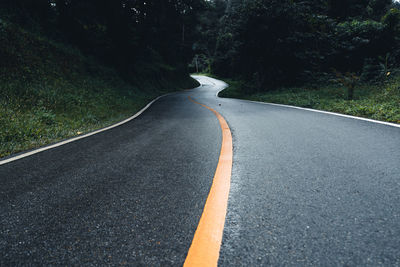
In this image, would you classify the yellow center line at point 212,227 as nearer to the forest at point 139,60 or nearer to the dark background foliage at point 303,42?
the forest at point 139,60

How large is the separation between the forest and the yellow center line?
368cm

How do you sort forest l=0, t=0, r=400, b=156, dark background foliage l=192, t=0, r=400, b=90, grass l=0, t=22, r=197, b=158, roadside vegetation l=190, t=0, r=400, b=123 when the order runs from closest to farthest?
grass l=0, t=22, r=197, b=158, forest l=0, t=0, r=400, b=156, roadside vegetation l=190, t=0, r=400, b=123, dark background foliage l=192, t=0, r=400, b=90

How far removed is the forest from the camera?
23.4 ft

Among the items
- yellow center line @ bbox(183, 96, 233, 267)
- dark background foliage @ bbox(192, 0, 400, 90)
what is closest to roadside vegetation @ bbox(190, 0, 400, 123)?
dark background foliage @ bbox(192, 0, 400, 90)

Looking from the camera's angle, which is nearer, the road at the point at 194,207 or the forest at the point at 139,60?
the road at the point at 194,207

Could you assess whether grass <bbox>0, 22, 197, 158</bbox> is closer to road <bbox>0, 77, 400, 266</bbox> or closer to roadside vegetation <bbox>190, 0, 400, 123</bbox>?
road <bbox>0, 77, 400, 266</bbox>

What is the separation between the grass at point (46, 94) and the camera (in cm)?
500

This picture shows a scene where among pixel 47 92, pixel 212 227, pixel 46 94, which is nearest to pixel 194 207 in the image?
pixel 212 227

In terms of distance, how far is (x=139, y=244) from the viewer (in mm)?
1244

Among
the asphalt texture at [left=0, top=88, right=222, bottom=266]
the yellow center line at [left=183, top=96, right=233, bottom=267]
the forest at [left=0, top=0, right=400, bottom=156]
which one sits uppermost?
the forest at [left=0, top=0, right=400, bottom=156]

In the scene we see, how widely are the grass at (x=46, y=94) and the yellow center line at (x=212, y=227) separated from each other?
138 inches

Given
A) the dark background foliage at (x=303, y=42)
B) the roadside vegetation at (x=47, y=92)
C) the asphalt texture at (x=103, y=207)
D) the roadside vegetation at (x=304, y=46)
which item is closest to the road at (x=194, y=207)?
the asphalt texture at (x=103, y=207)

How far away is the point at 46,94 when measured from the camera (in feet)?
26.2

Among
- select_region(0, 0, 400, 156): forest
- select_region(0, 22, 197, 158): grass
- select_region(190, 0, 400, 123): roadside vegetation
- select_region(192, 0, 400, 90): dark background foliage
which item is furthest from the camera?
select_region(192, 0, 400, 90): dark background foliage
